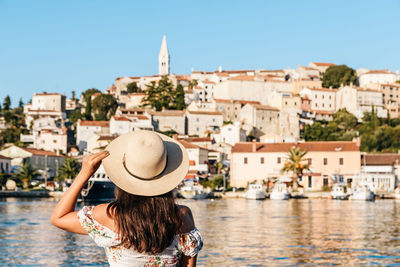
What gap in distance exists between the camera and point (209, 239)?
71.8ft

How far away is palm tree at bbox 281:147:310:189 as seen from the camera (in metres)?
67.6

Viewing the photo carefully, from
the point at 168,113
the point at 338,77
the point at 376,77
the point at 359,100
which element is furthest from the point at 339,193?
the point at 376,77

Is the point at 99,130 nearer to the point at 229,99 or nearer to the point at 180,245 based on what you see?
the point at 229,99

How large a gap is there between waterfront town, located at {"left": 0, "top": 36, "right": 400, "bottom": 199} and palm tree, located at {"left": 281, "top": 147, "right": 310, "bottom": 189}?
122mm

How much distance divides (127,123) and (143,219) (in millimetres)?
100124

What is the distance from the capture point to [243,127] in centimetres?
10781

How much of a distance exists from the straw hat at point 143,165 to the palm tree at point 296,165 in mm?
64186

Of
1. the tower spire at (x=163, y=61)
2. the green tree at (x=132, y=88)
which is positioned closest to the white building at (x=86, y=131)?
the green tree at (x=132, y=88)

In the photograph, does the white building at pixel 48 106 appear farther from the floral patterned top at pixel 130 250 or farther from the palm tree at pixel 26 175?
the floral patterned top at pixel 130 250

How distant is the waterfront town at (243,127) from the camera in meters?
72.2

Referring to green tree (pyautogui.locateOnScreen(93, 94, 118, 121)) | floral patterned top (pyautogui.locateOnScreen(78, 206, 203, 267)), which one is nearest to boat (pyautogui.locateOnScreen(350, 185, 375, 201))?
floral patterned top (pyautogui.locateOnScreen(78, 206, 203, 267))

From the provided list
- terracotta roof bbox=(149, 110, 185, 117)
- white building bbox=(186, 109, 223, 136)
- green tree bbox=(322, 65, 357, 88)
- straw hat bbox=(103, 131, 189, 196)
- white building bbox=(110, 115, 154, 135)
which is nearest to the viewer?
straw hat bbox=(103, 131, 189, 196)

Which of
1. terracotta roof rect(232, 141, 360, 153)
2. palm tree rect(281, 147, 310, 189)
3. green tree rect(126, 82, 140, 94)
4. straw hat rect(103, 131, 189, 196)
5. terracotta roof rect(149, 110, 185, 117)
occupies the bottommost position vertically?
palm tree rect(281, 147, 310, 189)

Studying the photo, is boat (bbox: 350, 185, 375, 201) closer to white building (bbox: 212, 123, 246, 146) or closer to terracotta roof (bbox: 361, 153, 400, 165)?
terracotta roof (bbox: 361, 153, 400, 165)
